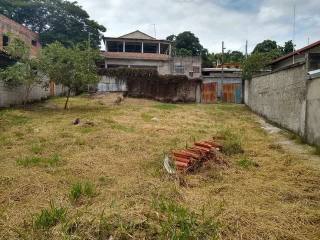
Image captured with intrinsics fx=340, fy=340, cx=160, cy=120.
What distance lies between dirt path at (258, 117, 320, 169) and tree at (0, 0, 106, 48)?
29.7 meters

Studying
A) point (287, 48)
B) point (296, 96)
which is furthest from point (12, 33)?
point (287, 48)

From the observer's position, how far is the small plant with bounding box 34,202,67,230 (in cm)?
342

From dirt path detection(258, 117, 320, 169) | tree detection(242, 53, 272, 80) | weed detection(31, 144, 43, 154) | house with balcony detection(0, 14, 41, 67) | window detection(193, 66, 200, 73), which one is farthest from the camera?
window detection(193, 66, 200, 73)

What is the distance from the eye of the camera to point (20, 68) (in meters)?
14.8

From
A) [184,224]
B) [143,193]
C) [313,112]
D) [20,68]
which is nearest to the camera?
[184,224]

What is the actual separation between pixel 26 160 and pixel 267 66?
19.8 m

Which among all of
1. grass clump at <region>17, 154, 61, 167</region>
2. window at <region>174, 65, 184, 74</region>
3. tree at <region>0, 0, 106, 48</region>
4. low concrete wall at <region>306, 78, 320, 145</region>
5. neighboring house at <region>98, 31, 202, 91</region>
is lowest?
grass clump at <region>17, 154, 61, 167</region>

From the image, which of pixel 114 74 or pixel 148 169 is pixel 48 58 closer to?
pixel 114 74

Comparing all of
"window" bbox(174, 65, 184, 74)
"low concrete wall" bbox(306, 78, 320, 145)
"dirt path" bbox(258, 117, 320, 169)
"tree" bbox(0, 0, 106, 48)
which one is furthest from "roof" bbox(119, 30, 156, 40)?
"low concrete wall" bbox(306, 78, 320, 145)

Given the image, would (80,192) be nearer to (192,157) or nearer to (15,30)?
(192,157)

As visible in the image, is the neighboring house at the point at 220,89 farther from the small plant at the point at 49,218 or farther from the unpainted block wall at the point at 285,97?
the small plant at the point at 49,218

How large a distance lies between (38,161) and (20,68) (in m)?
9.90

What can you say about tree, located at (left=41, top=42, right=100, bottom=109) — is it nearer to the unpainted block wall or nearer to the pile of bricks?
the unpainted block wall

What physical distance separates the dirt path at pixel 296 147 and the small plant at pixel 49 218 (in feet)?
15.4
